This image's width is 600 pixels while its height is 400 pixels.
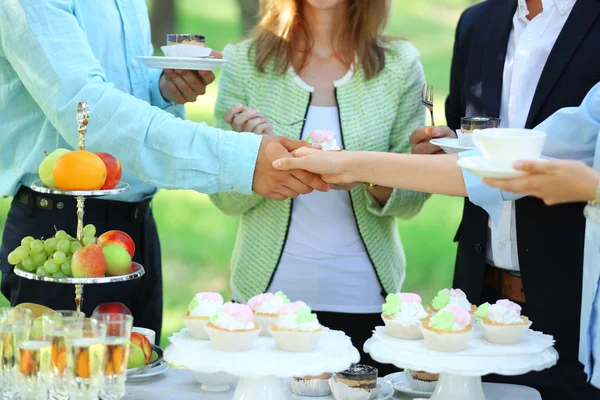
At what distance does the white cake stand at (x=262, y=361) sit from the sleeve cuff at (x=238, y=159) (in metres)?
0.65

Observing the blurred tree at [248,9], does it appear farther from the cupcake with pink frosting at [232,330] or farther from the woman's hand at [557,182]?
the woman's hand at [557,182]

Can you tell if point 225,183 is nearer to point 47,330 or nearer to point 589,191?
point 47,330

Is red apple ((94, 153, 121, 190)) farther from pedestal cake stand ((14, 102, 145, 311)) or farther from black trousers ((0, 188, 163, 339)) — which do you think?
black trousers ((0, 188, 163, 339))

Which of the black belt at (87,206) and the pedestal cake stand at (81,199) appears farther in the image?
the black belt at (87,206)

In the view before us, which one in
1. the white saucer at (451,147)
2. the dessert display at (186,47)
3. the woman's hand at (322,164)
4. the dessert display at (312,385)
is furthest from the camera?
the dessert display at (186,47)

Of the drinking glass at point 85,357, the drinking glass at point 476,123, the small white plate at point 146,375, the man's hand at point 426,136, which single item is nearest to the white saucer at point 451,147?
the drinking glass at point 476,123

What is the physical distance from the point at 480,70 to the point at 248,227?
40.9 inches

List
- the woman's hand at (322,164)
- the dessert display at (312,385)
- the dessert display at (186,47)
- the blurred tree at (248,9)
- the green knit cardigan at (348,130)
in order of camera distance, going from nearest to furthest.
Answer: the dessert display at (312,385) → the woman's hand at (322,164) → the dessert display at (186,47) → the green knit cardigan at (348,130) → the blurred tree at (248,9)

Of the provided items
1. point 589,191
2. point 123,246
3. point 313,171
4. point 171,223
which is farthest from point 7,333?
point 171,223

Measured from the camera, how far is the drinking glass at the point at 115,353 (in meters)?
1.92

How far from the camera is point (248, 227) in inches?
128

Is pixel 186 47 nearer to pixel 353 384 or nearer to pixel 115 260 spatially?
pixel 115 260

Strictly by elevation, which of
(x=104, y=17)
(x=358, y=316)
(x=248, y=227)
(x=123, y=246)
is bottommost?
(x=358, y=316)

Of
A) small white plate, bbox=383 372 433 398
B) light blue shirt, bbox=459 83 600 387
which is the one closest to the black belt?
small white plate, bbox=383 372 433 398
